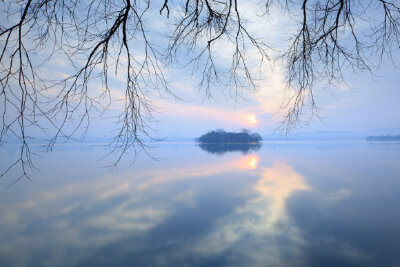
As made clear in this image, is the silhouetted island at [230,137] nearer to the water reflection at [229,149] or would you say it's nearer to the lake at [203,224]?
the water reflection at [229,149]

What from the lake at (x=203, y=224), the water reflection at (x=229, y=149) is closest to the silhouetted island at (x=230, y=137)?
the water reflection at (x=229, y=149)

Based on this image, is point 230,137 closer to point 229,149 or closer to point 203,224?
point 229,149

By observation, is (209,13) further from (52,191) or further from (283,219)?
(52,191)

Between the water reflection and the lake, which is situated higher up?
the water reflection

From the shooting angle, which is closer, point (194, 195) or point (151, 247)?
point (151, 247)

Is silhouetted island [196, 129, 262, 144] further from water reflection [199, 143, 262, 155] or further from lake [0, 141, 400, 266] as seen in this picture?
lake [0, 141, 400, 266]

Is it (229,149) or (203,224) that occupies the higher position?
(229,149)

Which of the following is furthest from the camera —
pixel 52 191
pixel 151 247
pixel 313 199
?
pixel 52 191

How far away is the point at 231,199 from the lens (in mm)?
9352

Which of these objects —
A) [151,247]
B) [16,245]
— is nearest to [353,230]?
[151,247]

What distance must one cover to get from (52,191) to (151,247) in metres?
8.60

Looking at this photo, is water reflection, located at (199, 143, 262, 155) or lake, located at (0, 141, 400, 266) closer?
lake, located at (0, 141, 400, 266)

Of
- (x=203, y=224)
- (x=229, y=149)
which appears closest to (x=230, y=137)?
(x=229, y=149)

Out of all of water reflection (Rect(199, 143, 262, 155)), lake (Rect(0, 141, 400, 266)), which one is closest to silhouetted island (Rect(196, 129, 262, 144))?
water reflection (Rect(199, 143, 262, 155))
